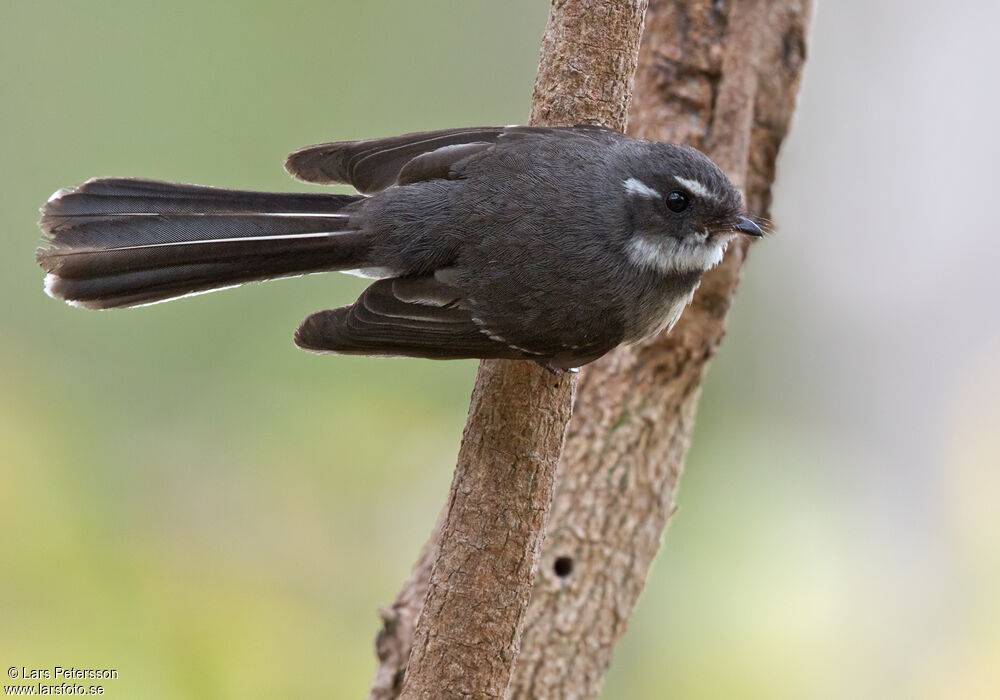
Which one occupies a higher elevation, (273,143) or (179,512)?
(273,143)

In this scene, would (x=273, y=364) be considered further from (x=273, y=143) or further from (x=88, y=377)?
(x=273, y=143)

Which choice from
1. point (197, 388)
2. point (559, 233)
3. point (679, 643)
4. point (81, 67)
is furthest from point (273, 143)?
point (679, 643)

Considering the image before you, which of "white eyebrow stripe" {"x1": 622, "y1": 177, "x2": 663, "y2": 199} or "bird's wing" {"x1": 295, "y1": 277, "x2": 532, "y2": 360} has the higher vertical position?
"white eyebrow stripe" {"x1": 622, "y1": 177, "x2": 663, "y2": 199}

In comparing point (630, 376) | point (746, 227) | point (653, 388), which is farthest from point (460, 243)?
point (653, 388)

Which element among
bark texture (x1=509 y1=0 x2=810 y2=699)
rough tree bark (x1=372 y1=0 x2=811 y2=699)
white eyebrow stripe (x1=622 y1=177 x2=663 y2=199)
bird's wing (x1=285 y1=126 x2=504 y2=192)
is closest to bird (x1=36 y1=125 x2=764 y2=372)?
white eyebrow stripe (x1=622 y1=177 x2=663 y2=199)

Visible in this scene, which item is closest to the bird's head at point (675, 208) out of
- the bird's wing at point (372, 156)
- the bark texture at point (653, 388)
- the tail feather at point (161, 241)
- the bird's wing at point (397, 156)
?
the bird's wing at point (397, 156)

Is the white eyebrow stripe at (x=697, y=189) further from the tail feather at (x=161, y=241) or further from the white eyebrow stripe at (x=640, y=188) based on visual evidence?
the tail feather at (x=161, y=241)

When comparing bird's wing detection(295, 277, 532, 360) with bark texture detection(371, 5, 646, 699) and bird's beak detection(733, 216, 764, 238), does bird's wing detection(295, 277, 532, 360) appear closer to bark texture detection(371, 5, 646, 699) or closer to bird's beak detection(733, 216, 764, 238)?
bark texture detection(371, 5, 646, 699)
